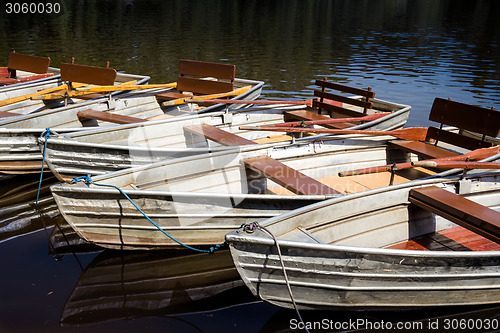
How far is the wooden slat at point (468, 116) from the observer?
23.2 feet

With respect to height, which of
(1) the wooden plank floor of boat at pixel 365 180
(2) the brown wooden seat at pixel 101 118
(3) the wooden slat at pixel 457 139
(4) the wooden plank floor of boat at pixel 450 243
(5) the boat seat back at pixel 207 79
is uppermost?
(5) the boat seat back at pixel 207 79

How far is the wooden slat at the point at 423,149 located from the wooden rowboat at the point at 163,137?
0.70m

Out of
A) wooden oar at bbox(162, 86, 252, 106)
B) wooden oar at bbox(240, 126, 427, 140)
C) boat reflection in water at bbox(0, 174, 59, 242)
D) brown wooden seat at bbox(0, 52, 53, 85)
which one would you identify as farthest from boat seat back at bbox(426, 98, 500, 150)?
brown wooden seat at bbox(0, 52, 53, 85)

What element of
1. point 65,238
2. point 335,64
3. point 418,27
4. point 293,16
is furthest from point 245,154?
point 293,16

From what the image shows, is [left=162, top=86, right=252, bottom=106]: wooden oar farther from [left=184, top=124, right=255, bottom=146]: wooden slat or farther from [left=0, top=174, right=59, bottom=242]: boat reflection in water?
[left=0, top=174, right=59, bottom=242]: boat reflection in water

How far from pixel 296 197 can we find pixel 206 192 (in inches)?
40.6

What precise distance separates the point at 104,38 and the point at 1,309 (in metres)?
21.8

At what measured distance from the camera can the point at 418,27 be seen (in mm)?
33000

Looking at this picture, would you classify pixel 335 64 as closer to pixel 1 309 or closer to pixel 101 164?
pixel 101 164

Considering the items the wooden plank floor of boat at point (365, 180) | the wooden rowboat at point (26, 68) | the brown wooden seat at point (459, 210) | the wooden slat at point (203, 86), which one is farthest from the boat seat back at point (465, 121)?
the wooden rowboat at point (26, 68)

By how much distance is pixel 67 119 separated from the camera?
8.66 m

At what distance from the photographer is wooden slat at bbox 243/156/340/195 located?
232 inches

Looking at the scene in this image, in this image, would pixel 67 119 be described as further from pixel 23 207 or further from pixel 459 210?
pixel 459 210

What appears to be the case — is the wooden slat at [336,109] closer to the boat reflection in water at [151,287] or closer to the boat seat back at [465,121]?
the boat seat back at [465,121]
